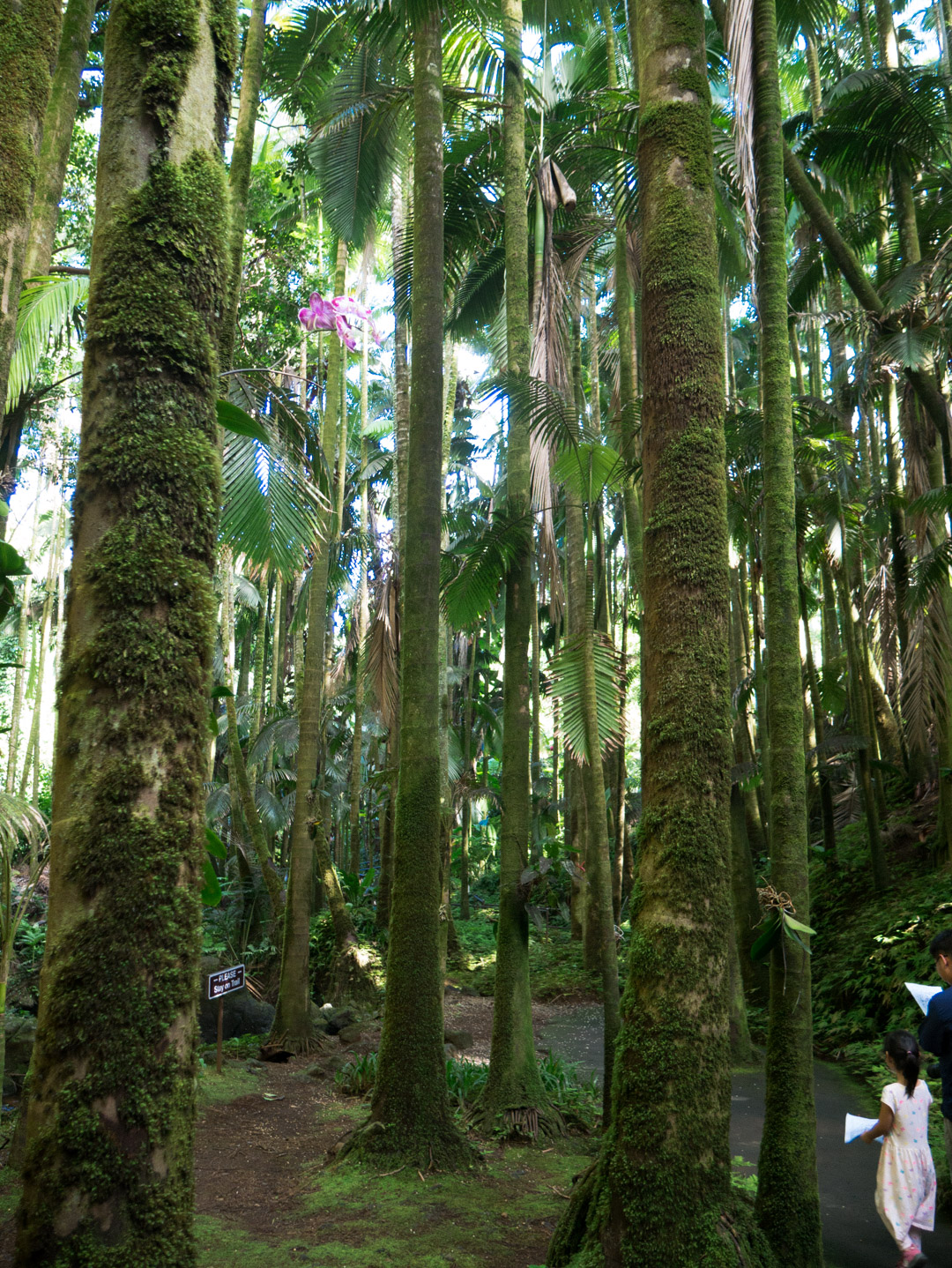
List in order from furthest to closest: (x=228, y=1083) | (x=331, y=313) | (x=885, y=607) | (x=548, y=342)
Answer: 1. (x=885, y=607)
2. (x=228, y=1083)
3. (x=548, y=342)
4. (x=331, y=313)

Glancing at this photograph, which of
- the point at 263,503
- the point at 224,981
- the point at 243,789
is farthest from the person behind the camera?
the point at 243,789

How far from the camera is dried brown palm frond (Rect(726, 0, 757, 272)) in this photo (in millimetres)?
4711

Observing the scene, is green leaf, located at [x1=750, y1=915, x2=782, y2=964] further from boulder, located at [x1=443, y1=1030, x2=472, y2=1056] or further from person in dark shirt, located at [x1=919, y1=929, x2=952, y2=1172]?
boulder, located at [x1=443, y1=1030, x2=472, y2=1056]

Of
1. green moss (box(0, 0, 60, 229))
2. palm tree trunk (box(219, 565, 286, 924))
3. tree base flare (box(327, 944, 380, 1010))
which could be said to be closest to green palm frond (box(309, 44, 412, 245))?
palm tree trunk (box(219, 565, 286, 924))

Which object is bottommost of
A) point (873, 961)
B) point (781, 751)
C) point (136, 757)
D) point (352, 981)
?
point (352, 981)

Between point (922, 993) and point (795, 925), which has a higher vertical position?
point (795, 925)

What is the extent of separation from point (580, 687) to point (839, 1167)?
3.79m

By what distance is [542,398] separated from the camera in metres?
7.22

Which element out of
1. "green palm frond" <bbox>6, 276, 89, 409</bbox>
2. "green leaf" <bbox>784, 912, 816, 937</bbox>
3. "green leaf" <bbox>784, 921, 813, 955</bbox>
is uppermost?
"green palm frond" <bbox>6, 276, 89, 409</bbox>

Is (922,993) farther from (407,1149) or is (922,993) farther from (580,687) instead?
(580,687)

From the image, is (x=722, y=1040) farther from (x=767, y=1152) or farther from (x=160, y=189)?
(x=160, y=189)

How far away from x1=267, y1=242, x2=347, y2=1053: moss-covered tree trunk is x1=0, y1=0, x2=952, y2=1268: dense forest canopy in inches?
2.4

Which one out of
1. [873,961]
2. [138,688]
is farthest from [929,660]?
[138,688]

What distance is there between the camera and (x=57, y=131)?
4.58 metres
